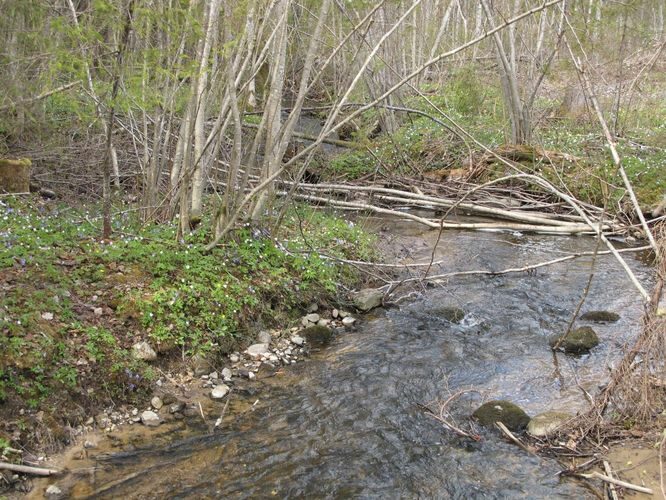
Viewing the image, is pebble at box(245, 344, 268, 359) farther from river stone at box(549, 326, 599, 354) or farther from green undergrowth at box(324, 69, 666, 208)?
green undergrowth at box(324, 69, 666, 208)

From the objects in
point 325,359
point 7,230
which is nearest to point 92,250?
point 7,230

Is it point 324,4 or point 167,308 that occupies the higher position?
point 324,4

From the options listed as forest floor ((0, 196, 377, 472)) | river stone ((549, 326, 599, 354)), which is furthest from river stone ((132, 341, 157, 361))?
river stone ((549, 326, 599, 354))

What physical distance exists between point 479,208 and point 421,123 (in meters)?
5.69

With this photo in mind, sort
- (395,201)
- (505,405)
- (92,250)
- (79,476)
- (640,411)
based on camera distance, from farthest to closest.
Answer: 1. (395,201)
2. (92,250)
3. (505,405)
4. (640,411)
5. (79,476)

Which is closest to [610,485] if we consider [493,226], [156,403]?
[156,403]

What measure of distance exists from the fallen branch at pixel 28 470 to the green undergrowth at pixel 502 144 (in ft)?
25.5

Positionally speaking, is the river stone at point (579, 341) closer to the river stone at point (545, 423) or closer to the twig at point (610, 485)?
the river stone at point (545, 423)

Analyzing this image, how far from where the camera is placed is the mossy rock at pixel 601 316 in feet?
22.1

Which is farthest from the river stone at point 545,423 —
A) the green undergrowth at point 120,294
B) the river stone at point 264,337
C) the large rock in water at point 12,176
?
the large rock in water at point 12,176

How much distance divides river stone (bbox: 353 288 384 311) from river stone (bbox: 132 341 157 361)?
→ 277 centimetres

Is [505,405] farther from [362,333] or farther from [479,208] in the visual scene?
[479,208]

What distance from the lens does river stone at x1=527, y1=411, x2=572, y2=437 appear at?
14.8 feet

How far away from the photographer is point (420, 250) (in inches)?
363
